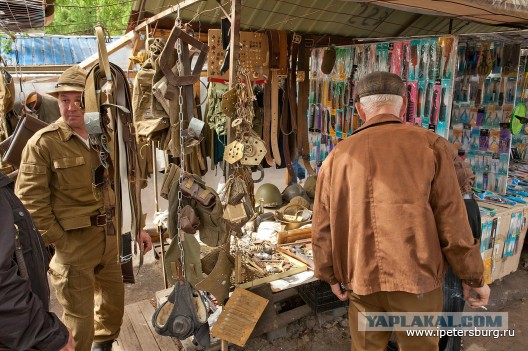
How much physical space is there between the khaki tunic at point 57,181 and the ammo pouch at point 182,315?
896mm

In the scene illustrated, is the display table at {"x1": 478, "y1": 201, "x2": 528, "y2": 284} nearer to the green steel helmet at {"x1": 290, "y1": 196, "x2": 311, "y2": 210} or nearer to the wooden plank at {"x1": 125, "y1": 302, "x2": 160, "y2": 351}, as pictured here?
the green steel helmet at {"x1": 290, "y1": 196, "x2": 311, "y2": 210}

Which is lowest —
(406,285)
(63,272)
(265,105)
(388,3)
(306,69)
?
(63,272)

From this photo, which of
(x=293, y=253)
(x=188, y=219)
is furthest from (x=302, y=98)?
(x=188, y=219)

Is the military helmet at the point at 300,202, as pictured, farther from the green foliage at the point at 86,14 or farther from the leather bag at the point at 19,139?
the green foliage at the point at 86,14

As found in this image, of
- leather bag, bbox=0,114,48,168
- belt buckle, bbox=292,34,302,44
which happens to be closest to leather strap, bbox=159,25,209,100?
leather bag, bbox=0,114,48,168

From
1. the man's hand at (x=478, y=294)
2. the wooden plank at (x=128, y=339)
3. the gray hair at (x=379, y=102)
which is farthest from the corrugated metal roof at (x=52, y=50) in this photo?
the man's hand at (x=478, y=294)

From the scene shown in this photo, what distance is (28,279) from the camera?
1.79 meters

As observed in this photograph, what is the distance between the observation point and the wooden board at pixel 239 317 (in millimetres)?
2953

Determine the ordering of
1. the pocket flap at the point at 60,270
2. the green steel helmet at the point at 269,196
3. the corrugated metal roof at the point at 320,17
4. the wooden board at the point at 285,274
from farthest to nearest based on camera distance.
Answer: the green steel helmet at the point at 269,196 < the corrugated metal roof at the point at 320,17 < the wooden board at the point at 285,274 < the pocket flap at the point at 60,270

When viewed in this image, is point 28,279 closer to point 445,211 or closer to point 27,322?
point 27,322

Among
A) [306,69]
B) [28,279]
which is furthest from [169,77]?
[306,69]

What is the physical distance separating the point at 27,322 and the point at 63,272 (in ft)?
4.29

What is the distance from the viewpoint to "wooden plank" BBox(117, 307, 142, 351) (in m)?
3.45

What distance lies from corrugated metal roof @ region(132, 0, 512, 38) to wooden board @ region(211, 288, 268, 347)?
3062mm
